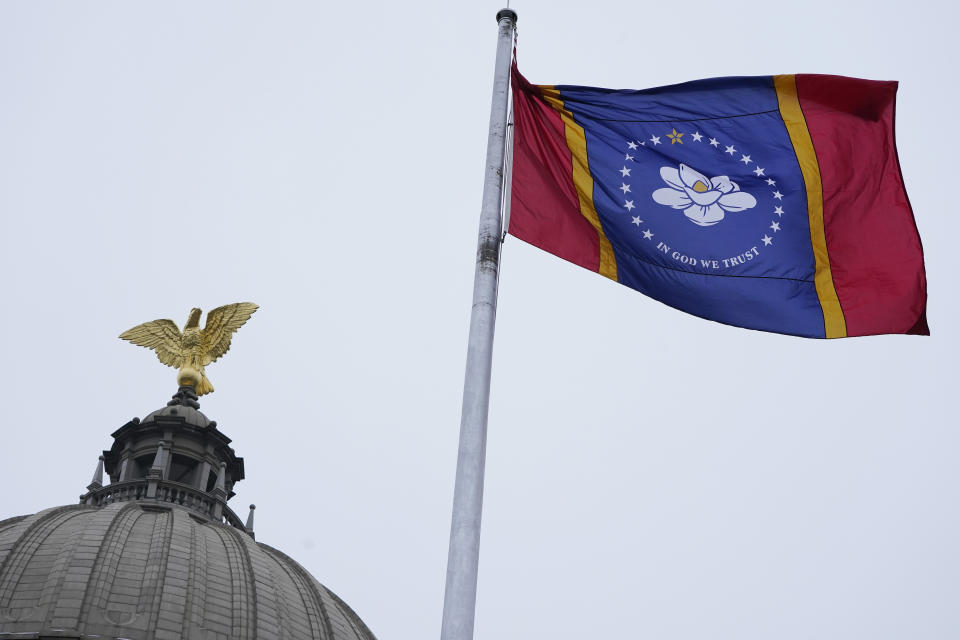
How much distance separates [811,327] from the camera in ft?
65.3

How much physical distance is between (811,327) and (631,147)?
3181mm

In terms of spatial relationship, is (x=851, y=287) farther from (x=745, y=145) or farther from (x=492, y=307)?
(x=492, y=307)

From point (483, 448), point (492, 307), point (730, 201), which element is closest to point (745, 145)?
point (730, 201)

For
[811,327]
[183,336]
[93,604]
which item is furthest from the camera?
[183,336]

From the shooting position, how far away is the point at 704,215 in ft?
66.6

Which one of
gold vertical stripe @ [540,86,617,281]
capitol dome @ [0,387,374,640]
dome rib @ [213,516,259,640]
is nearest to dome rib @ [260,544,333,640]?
capitol dome @ [0,387,374,640]

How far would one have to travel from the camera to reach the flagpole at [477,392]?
1584cm

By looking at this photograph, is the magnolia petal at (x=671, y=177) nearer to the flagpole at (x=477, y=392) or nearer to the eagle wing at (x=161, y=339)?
the flagpole at (x=477, y=392)

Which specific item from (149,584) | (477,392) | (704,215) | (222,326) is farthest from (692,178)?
(222,326)

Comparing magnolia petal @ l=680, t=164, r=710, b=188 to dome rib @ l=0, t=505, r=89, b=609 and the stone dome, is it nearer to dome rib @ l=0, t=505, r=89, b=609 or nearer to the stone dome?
the stone dome

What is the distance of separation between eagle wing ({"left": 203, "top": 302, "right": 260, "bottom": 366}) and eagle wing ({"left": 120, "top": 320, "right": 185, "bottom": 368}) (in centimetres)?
124

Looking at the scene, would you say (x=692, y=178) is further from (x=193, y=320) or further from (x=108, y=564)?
(x=193, y=320)

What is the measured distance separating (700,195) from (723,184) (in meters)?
0.40

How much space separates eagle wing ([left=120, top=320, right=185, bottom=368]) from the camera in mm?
76000
